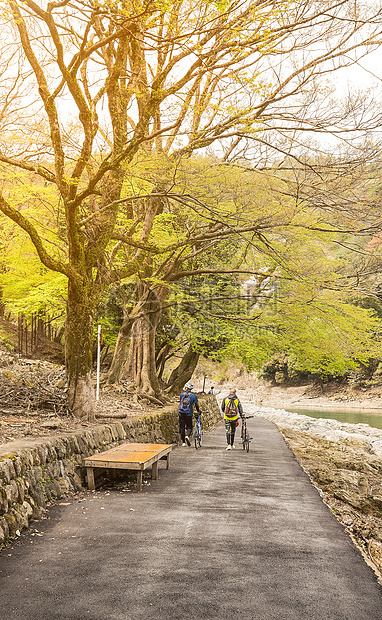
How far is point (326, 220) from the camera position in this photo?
13094 mm

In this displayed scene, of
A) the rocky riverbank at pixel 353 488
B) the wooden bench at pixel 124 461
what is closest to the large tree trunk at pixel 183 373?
the rocky riverbank at pixel 353 488

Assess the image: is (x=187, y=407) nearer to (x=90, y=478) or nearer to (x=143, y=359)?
(x=143, y=359)

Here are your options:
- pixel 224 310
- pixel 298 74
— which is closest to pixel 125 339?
pixel 224 310

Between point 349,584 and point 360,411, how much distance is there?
4618cm

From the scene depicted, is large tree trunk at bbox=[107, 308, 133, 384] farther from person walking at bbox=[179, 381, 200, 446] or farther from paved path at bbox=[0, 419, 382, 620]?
paved path at bbox=[0, 419, 382, 620]

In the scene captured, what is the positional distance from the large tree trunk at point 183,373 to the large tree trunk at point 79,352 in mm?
12904

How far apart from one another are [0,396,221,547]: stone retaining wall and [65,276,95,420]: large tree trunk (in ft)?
2.43

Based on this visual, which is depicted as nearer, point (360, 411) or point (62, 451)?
point (62, 451)

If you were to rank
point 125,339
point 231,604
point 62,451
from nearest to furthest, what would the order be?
1. point 231,604
2. point 62,451
3. point 125,339

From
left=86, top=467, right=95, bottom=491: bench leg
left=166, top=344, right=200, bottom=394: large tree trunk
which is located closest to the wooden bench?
left=86, top=467, right=95, bottom=491: bench leg

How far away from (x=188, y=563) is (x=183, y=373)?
61.8ft

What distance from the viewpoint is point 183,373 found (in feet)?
77.0

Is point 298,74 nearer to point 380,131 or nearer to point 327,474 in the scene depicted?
point 380,131

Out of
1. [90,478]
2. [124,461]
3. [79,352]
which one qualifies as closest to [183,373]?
[79,352]
